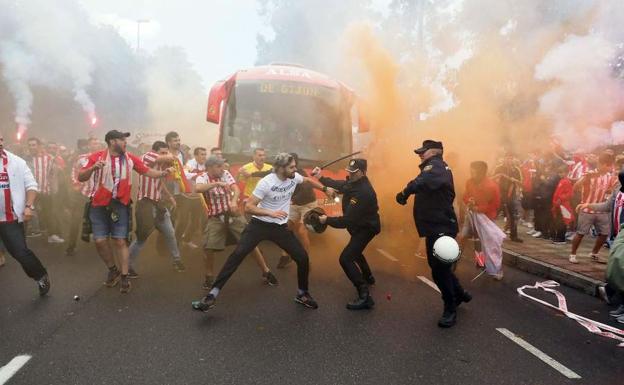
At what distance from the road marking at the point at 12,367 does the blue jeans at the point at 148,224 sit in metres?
2.51

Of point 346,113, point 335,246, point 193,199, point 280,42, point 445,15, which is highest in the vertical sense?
point 280,42

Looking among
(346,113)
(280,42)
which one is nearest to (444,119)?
(346,113)

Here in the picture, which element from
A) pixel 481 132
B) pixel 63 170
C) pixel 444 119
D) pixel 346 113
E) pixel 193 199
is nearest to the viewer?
pixel 193 199

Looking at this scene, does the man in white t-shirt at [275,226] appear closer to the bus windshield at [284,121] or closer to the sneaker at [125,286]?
the sneaker at [125,286]

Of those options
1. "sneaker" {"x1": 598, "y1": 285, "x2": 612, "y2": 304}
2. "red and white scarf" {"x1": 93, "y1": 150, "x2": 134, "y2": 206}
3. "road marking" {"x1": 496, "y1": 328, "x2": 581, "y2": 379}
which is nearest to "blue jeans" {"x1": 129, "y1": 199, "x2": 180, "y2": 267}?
"red and white scarf" {"x1": 93, "y1": 150, "x2": 134, "y2": 206}

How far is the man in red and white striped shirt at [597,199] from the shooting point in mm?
7133

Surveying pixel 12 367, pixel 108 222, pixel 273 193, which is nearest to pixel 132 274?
pixel 108 222

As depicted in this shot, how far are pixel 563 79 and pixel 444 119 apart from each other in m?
3.97

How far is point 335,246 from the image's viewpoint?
339 inches

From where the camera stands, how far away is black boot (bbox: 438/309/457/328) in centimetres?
446

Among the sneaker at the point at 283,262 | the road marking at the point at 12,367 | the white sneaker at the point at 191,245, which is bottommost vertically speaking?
the white sneaker at the point at 191,245

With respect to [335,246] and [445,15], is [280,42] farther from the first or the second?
[335,246]

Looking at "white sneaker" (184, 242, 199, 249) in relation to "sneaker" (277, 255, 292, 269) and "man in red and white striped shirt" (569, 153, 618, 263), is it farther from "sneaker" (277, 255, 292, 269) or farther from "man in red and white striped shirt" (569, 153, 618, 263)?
"man in red and white striped shirt" (569, 153, 618, 263)

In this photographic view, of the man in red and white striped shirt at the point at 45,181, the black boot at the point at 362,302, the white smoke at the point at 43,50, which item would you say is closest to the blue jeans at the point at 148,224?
the black boot at the point at 362,302
